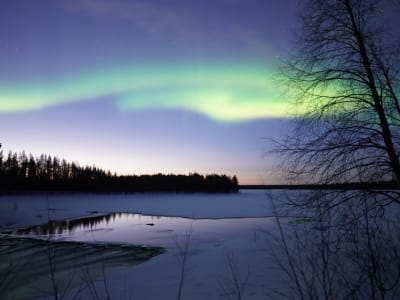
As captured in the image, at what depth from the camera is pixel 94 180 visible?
10419 centimetres

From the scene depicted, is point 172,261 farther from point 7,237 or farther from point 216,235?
point 7,237

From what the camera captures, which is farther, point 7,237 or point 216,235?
point 7,237

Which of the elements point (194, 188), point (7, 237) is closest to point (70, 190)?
point (194, 188)

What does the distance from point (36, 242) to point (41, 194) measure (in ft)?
162

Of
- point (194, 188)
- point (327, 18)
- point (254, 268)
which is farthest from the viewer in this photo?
point (194, 188)

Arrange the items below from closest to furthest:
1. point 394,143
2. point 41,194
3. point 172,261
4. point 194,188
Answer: point 394,143
point 172,261
point 41,194
point 194,188

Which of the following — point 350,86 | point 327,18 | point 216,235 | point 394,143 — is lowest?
point 216,235

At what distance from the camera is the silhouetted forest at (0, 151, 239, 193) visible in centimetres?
8269

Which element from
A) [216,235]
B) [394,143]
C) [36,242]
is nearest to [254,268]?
[394,143]

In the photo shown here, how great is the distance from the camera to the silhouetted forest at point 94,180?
8269cm

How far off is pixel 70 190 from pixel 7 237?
242 feet

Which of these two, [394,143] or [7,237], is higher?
[394,143]

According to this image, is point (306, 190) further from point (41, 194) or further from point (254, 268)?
point (41, 194)

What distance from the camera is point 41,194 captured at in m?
63.0
